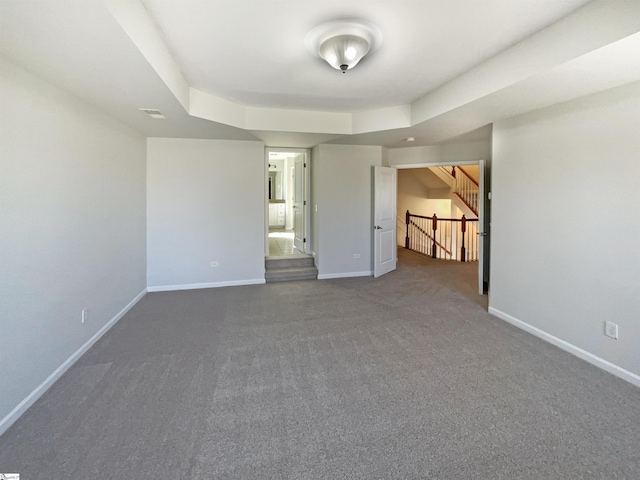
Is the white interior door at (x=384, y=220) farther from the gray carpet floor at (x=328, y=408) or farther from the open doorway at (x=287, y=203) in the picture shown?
the gray carpet floor at (x=328, y=408)

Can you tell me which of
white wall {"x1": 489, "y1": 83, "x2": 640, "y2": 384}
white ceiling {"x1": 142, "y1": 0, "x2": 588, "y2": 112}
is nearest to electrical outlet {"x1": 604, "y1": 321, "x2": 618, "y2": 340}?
white wall {"x1": 489, "y1": 83, "x2": 640, "y2": 384}

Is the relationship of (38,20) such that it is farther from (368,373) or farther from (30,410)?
(368,373)

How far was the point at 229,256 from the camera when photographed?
511cm

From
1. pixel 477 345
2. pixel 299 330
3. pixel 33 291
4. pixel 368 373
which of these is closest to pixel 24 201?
pixel 33 291

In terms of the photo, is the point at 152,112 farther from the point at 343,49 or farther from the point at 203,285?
the point at 203,285

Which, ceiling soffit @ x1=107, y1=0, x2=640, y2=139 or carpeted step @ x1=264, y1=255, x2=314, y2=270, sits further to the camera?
carpeted step @ x1=264, y1=255, x2=314, y2=270

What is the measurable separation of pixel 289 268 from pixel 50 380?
12.2ft

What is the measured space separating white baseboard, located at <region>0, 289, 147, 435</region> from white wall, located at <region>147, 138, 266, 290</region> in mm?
1367

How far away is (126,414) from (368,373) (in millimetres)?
Answer: 1729

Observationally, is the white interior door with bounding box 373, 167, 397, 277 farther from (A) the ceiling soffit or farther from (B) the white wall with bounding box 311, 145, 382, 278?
(A) the ceiling soffit

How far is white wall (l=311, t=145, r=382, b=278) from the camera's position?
5414 mm

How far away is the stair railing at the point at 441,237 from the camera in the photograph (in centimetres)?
758

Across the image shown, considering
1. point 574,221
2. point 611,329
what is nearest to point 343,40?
point 574,221

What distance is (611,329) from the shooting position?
2.52 meters
